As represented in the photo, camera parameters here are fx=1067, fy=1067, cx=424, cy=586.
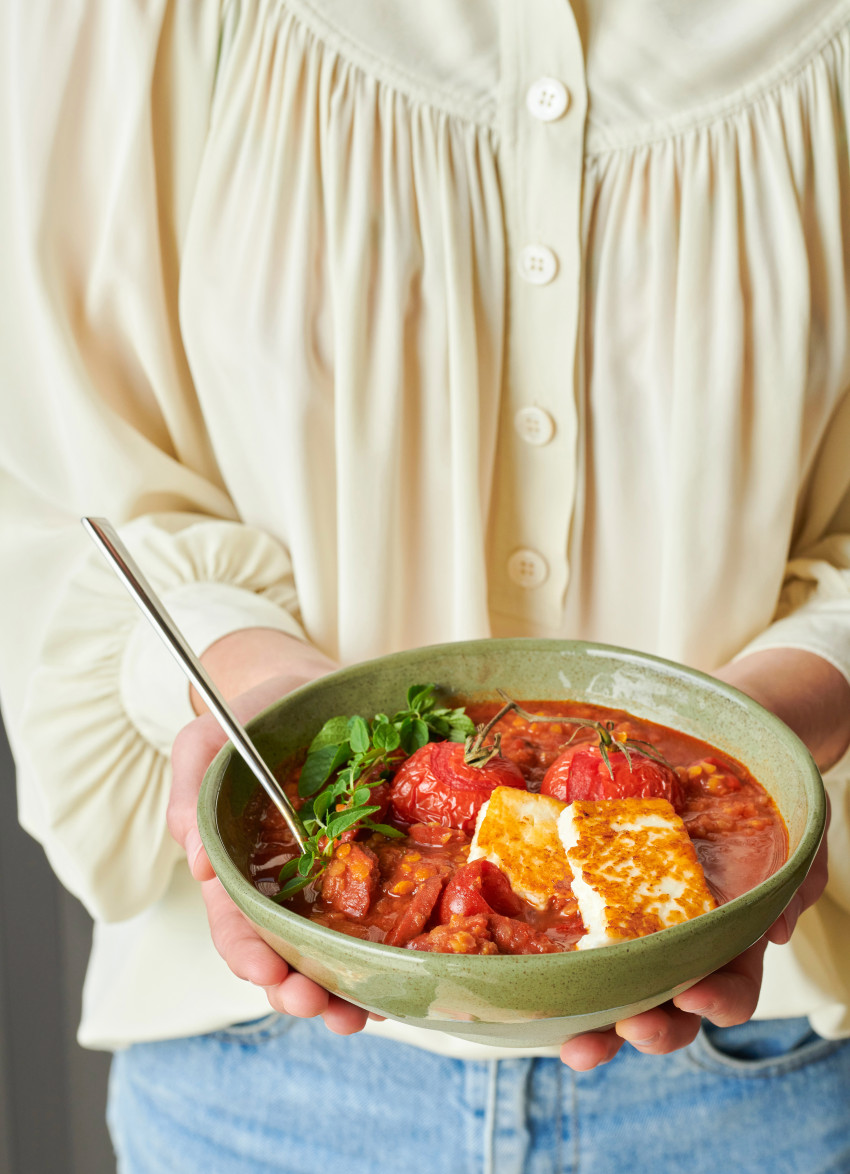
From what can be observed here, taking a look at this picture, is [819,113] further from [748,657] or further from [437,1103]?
[437,1103]

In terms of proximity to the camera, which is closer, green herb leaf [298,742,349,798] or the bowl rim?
the bowl rim

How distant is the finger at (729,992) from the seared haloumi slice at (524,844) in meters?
0.13

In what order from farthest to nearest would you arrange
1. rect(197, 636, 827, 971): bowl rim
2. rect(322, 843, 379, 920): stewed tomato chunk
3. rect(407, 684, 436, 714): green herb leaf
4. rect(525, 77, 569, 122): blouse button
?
1. rect(525, 77, 569, 122): blouse button
2. rect(407, 684, 436, 714): green herb leaf
3. rect(322, 843, 379, 920): stewed tomato chunk
4. rect(197, 636, 827, 971): bowl rim

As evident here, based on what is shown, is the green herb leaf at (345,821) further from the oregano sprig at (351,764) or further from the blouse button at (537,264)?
the blouse button at (537,264)

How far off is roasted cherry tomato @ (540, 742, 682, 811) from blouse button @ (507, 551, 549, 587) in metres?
0.45

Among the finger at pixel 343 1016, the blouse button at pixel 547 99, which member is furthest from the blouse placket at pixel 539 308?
the finger at pixel 343 1016

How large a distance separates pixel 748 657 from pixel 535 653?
34 centimetres

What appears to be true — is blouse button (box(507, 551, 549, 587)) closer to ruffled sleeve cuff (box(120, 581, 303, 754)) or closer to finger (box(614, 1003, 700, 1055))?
ruffled sleeve cuff (box(120, 581, 303, 754))

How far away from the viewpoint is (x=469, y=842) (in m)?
0.94

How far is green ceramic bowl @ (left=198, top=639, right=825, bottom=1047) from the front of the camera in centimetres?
71

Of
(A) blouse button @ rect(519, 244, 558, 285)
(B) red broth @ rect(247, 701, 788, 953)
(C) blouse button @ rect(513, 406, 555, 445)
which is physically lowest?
(B) red broth @ rect(247, 701, 788, 953)

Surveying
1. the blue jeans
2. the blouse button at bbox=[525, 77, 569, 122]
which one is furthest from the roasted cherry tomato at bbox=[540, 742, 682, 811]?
the blouse button at bbox=[525, 77, 569, 122]

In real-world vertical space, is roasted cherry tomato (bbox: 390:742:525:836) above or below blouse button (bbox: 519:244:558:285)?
below

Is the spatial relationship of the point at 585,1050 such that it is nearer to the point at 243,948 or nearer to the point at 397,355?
the point at 243,948
